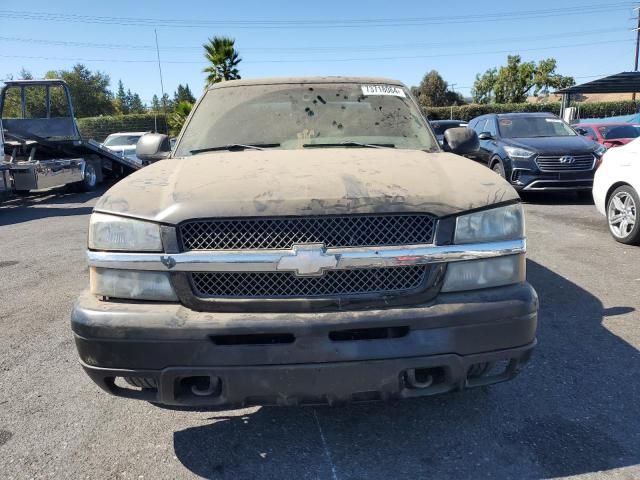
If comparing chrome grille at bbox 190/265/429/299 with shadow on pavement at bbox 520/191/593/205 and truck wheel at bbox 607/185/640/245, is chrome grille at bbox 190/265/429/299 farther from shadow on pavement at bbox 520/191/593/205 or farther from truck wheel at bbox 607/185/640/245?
shadow on pavement at bbox 520/191/593/205

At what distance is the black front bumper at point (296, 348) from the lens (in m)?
2.06

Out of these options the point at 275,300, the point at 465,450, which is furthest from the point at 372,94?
the point at 465,450

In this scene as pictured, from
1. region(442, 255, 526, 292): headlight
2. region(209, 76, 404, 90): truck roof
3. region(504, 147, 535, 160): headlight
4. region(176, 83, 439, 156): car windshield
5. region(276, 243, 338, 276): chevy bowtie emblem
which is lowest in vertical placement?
region(442, 255, 526, 292): headlight

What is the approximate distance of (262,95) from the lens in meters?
3.80

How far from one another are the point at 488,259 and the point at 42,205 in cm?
1247

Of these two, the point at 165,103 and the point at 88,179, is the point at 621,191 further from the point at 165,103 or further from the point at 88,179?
the point at 165,103

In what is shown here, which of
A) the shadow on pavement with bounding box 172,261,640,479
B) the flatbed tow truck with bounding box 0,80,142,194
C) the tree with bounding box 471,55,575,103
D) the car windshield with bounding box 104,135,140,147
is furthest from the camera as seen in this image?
the tree with bounding box 471,55,575,103

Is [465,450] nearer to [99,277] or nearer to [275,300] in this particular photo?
[275,300]

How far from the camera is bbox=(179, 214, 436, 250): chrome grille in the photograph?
216cm

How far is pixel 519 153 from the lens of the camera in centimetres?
967

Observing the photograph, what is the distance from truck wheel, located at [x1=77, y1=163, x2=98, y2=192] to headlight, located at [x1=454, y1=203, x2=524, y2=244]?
45.3ft

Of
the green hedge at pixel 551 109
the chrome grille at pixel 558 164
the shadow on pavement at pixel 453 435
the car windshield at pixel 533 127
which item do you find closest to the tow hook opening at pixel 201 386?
the shadow on pavement at pixel 453 435

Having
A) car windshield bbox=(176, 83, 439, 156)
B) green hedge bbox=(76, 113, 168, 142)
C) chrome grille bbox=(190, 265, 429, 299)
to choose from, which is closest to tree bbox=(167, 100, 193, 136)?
green hedge bbox=(76, 113, 168, 142)

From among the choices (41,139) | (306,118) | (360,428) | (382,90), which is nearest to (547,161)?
(382,90)
